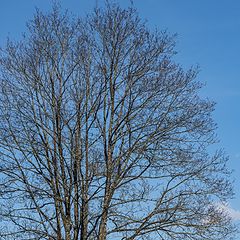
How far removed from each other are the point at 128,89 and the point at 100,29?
2.05m

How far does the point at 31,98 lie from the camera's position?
19.4m

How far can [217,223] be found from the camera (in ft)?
59.7

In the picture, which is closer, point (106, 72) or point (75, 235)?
point (75, 235)

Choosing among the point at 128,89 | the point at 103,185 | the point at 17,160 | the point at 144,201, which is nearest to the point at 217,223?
the point at 144,201

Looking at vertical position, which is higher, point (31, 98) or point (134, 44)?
point (134, 44)

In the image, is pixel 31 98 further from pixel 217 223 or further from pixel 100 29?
pixel 217 223

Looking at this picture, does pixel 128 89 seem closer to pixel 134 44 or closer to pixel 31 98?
pixel 134 44

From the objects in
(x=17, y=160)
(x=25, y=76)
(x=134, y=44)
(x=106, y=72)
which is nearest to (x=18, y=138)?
(x=17, y=160)

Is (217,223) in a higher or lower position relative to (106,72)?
lower

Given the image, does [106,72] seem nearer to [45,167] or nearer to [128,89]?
[128,89]

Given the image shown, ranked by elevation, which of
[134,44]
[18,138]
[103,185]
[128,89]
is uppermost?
[134,44]

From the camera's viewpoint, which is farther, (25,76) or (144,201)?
(25,76)

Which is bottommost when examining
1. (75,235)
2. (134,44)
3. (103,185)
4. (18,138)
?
(75,235)

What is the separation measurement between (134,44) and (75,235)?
5891 millimetres
